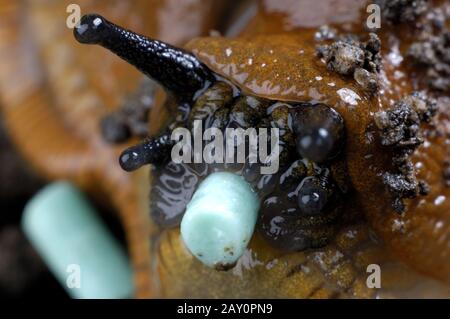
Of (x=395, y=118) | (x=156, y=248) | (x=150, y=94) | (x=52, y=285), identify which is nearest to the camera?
(x=395, y=118)

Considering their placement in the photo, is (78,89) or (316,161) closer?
(316,161)

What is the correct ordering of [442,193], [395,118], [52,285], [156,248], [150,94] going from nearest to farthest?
[395,118]
[442,193]
[156,248]
[150,94]
[52,285]

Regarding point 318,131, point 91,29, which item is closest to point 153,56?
point 91,29

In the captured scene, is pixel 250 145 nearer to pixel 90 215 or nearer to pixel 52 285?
pixel 90 215

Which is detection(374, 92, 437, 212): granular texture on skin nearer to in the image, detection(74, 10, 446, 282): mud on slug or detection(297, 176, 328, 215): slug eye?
detection(74, 10, 446, 282): mud on slug

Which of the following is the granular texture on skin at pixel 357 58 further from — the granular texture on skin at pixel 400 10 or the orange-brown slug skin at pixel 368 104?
the granular texture on skin at pixel 400 10

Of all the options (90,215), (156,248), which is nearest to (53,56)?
(90,215)

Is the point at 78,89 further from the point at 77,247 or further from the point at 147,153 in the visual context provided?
the point at 147,153
